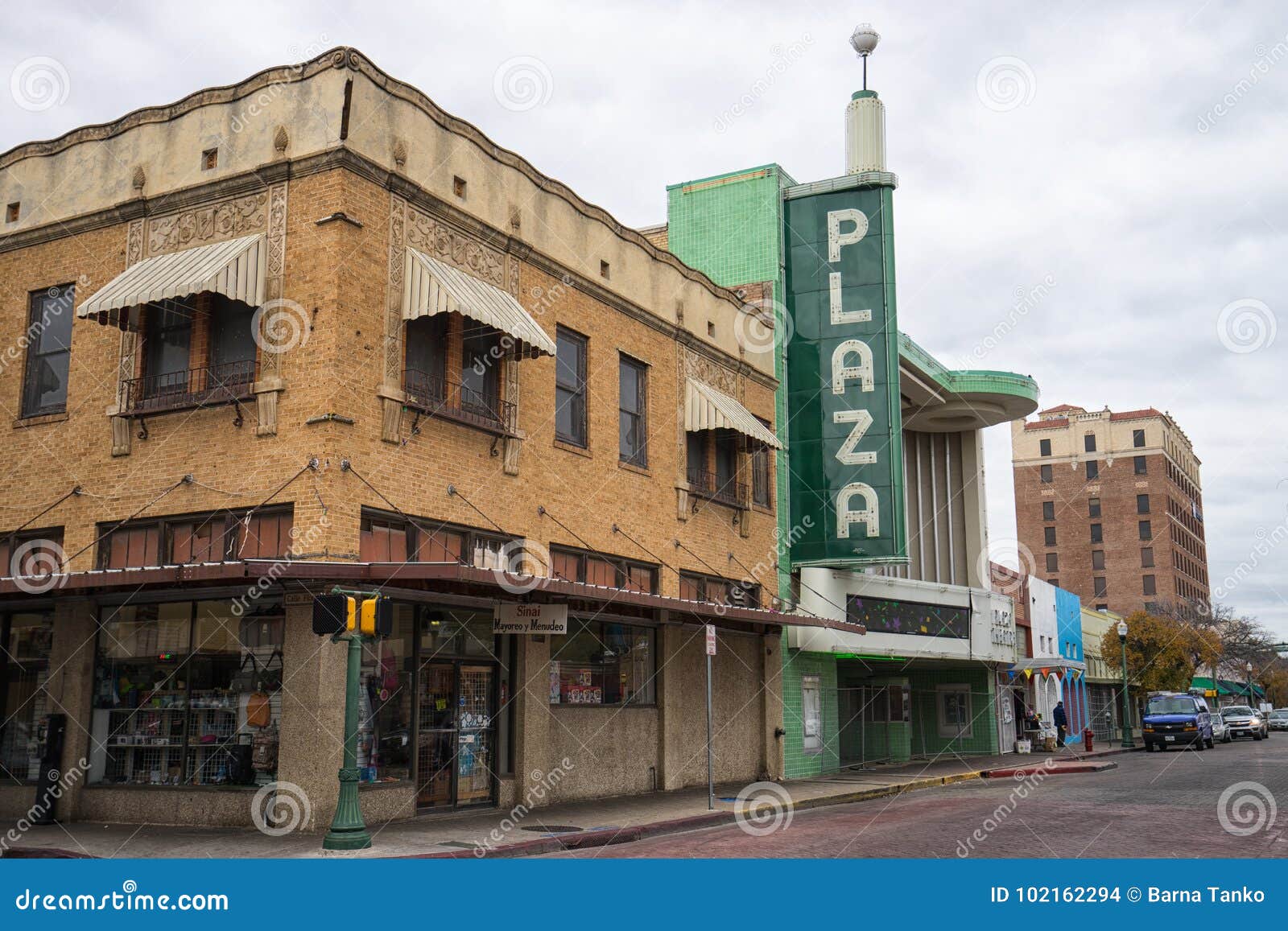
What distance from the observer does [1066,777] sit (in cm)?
2853

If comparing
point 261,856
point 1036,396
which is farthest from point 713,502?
point 1036,396

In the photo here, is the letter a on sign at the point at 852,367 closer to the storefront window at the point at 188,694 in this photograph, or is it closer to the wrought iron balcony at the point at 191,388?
the wrought iron balcony at the point at 191,388

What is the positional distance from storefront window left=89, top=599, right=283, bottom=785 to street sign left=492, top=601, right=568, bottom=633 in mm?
A: 3738

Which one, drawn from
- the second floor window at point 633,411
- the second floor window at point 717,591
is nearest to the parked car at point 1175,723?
the second floor window at point 717,591

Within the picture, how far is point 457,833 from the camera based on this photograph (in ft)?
51.0

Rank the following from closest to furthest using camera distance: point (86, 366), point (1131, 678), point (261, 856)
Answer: point (261, 856)
point (86, 366)
point (1131, 678)

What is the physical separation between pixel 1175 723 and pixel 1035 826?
30.0m

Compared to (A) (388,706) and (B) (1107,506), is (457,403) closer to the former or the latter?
(A) (388,706)

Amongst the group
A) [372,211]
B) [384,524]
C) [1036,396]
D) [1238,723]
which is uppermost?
[1036,396]

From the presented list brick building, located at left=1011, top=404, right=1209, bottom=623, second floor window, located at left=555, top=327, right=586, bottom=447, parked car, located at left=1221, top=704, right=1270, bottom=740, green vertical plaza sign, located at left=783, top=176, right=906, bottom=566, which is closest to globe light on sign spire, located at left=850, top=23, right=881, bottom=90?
green vertical plaza sign, located at left=783, top=176, right=906, bottom=566

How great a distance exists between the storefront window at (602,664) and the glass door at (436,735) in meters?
2.58

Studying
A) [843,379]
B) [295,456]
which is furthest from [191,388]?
[843,379]

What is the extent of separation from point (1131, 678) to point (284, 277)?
62.3 m

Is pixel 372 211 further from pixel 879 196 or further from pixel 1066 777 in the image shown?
pixel 1066 777
